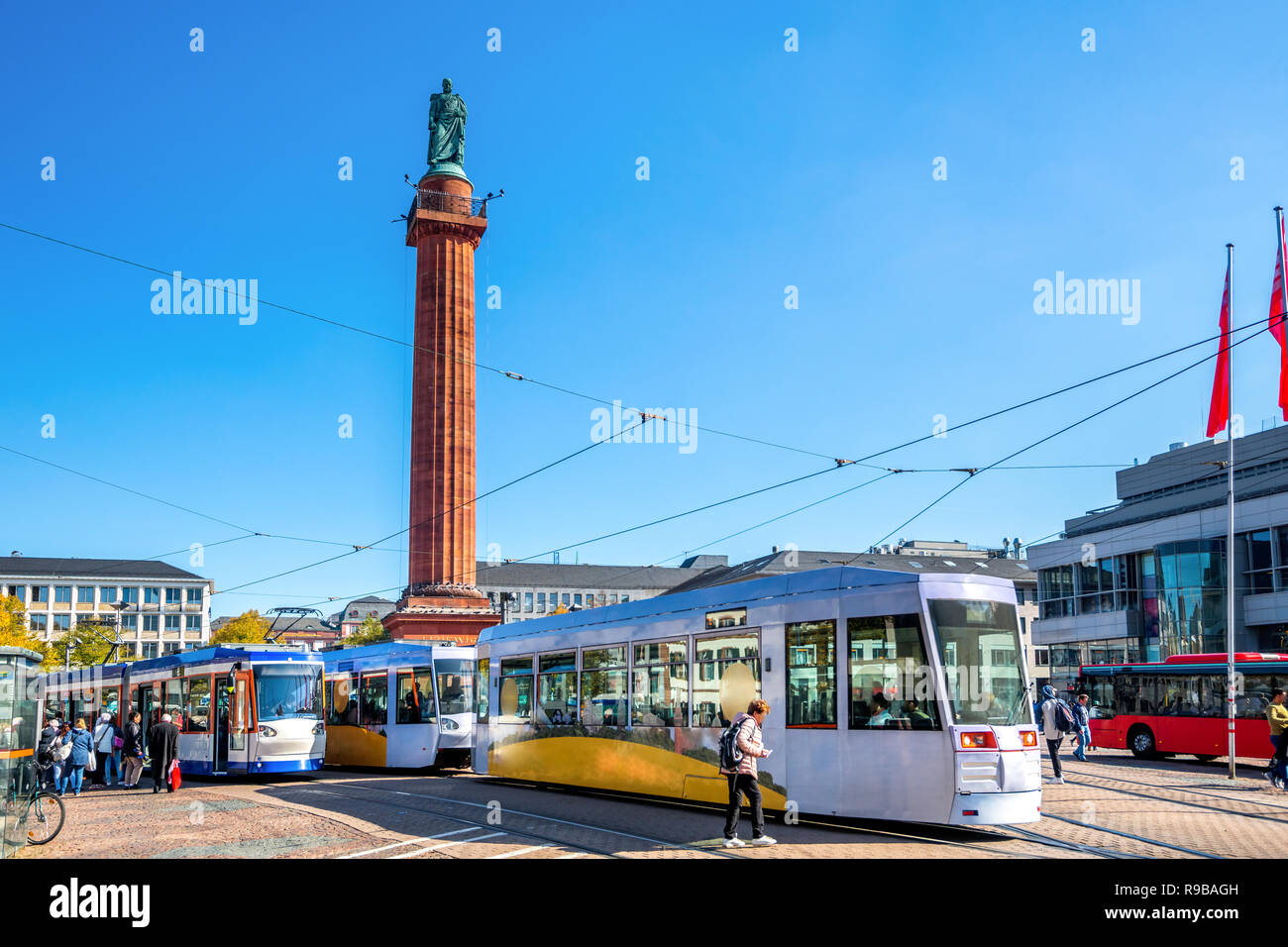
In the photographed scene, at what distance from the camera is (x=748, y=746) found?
40.5ft

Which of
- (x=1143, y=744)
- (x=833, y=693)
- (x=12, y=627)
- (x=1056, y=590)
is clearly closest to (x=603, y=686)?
(x=833, y=693)

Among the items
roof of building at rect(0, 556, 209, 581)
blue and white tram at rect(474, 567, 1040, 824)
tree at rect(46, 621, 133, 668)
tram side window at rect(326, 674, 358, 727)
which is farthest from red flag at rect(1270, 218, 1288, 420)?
roof of building at rect(0, 556, 209, 581)

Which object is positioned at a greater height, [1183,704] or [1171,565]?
[1171,565]

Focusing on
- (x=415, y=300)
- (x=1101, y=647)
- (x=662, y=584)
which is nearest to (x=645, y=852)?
(x=415, y=300)

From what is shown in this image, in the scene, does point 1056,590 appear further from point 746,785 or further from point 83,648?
point 83,648

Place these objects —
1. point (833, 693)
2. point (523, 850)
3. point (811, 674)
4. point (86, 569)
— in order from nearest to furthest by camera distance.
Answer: point (523, 850) < point (833, 693) < point (811, 674) < point (86, 569)

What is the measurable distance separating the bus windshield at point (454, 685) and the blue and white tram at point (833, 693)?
25.2 feet

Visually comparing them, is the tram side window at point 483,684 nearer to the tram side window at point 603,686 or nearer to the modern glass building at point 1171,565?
the tram side window at point 603,686

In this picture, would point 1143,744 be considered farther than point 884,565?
No

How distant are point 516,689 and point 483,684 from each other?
5.97ft

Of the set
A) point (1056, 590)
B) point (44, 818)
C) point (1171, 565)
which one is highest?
point (1171, 565)

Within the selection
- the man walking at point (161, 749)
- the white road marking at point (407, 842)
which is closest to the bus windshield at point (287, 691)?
the man walking at point (161, 749)

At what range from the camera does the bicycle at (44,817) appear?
13.8 m
